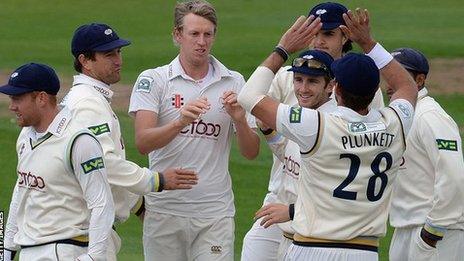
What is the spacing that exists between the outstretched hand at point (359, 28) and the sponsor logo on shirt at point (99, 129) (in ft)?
5.51

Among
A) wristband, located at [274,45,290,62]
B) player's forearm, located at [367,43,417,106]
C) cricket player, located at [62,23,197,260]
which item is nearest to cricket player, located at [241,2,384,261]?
player's forearm, located at [367,43,417,106]

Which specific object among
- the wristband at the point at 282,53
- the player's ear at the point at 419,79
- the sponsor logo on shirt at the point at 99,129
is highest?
the wristband at the point at 282,53

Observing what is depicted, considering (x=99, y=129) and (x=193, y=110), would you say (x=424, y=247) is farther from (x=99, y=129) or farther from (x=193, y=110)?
(x=99, y=129)

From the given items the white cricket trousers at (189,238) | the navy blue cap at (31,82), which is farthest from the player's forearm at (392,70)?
the navy blue cap at (31,82)

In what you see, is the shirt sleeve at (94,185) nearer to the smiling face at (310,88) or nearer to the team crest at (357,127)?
the smiling face at (310,88)

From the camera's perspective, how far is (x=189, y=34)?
9508 millimetres

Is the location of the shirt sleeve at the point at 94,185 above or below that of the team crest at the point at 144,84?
below

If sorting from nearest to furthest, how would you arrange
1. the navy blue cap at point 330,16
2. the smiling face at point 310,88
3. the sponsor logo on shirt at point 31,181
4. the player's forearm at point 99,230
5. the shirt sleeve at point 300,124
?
the shirt sleeve at point 300,124 < the player's forearm at point 99,230 < the sponsor logo on shirt at point 31,181 < the smiling face at point 310,88 < the navy blue cap at point 330,16

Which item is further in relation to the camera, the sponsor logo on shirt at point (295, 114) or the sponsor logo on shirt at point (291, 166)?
the sponsor logo on shirt at point (291, 166)

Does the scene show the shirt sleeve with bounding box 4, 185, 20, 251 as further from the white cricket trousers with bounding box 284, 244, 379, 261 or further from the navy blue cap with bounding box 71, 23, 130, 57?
the white cricket trousers with bounding box 284, 244, 379, 261

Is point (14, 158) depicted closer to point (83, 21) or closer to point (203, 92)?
point (203, 92)

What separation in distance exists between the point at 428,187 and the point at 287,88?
1.22 meters

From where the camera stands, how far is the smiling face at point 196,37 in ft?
31.2

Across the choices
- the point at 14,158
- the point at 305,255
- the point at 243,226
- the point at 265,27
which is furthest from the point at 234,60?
the point at 305,255
